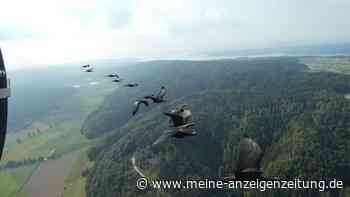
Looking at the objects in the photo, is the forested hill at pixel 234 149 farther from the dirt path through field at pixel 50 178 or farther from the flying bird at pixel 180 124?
the flying bird at pixel 180 124

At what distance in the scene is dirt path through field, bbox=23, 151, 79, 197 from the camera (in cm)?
14927

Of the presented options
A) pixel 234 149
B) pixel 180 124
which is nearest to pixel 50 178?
pixel 234 149

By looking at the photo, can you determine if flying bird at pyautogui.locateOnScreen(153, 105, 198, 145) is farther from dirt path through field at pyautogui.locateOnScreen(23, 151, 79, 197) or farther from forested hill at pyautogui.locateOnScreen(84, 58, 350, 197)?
dirt path through field at pyautogui.locateOnScreen(23, 151, 79, 197)

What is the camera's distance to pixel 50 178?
167 meters

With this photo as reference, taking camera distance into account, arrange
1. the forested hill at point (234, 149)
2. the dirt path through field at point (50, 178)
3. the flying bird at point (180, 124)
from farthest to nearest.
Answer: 1. the dirt path through field at point (50, 178)
2. the forested hill at point (234, 149)
3. the flying bird at point (180, 124)

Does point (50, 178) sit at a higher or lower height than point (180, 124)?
lower

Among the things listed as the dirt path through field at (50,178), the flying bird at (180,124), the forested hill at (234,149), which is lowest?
the dirt path through field at (50,178)

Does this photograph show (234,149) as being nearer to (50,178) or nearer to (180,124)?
(50,178)

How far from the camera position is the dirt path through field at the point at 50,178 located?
149m

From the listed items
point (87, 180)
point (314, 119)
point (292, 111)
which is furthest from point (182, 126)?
point (292, 111)

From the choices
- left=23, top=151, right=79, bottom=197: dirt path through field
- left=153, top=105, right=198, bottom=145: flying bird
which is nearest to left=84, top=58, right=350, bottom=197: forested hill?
left=23, top=151, right=79, bottom=197: dirt path through field

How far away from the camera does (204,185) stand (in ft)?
470

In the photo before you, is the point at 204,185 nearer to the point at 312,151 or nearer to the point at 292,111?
the point at 312,151

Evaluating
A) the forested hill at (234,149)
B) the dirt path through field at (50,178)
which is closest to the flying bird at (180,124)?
the forested hill at (234,149)
